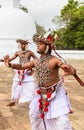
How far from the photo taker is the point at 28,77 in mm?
7535

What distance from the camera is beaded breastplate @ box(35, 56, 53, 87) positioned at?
15.0ft

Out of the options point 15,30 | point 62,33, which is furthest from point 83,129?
point 62,33

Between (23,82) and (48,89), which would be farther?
(23,82)

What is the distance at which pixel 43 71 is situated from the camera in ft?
15.0

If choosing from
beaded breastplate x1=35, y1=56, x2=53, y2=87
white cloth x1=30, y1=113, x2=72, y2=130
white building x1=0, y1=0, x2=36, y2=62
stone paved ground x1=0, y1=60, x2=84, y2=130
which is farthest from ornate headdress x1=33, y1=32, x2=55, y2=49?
white building x1=0, y1=0, x2=36, y2=62

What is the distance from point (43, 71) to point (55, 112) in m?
0.53

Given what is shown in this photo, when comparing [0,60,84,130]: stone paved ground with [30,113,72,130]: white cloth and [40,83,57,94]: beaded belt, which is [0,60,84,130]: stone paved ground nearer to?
[30,113,72,130]: white cloth

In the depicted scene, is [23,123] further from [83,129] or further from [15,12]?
[15,12]

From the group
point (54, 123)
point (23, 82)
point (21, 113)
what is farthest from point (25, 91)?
point (54, 123)

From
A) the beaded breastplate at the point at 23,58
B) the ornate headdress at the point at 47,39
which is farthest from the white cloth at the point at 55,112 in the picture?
the beaded breastplate at the point at 23,58

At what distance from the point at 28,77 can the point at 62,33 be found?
29.2m

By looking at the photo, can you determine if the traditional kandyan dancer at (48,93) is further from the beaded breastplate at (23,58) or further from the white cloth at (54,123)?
the beaded breastplate at (23,58)

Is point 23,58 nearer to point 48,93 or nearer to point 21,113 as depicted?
point 21,113

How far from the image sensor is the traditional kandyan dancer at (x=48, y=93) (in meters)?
4.50
